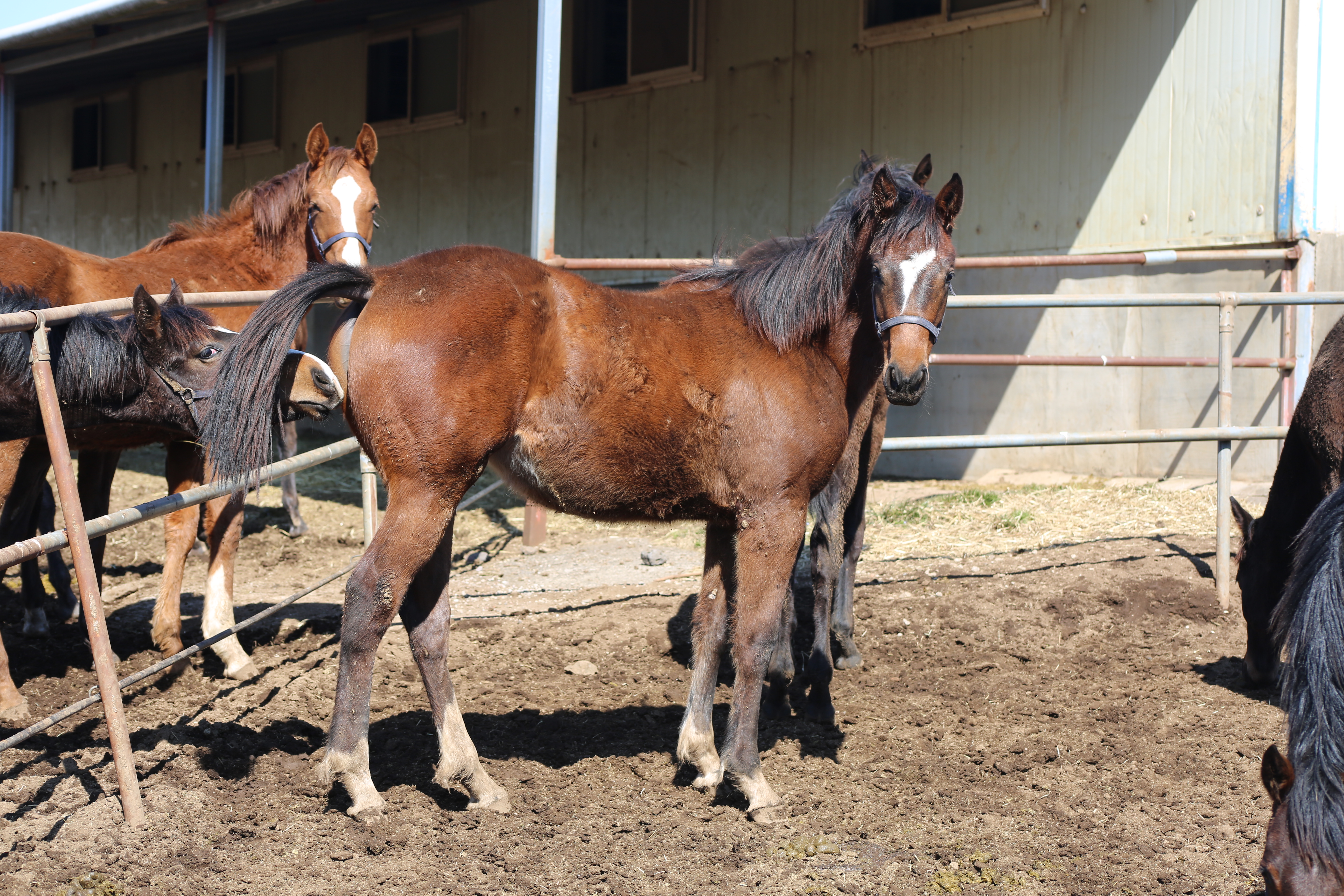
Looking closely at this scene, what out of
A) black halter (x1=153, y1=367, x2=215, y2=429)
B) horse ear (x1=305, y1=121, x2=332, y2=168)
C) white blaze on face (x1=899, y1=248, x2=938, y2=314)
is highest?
horse ear (x1=305, y1=121, x2=332, y2=168)

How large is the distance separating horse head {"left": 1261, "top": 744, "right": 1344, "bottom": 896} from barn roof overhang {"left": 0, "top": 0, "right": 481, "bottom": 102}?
878 centimetres

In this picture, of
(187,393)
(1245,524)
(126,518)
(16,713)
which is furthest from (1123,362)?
(16,713)

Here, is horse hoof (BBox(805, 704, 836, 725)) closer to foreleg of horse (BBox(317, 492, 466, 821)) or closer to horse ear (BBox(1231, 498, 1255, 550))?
foreleg of horse (BBox(317, 492, 466, 821))

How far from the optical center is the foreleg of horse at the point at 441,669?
3311mm

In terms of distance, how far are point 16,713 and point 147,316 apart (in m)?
1.71

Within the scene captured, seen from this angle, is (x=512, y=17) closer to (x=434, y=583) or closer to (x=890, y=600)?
(x=890, y=600)

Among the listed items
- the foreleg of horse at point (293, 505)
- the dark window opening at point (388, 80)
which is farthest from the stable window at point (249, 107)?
the foreleg of horse at point (293, 505)

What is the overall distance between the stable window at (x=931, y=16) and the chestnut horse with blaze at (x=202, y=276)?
17.7 ft

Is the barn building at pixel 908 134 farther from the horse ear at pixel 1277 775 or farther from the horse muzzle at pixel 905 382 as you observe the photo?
the horse ear at pixel 1277 775

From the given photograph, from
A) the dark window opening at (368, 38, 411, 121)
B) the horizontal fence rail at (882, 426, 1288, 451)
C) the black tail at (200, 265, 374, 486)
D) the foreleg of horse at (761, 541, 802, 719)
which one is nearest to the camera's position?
the black tail at (200, 265, 374, 486)

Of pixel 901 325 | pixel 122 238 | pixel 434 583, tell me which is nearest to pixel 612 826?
pixel 434 583

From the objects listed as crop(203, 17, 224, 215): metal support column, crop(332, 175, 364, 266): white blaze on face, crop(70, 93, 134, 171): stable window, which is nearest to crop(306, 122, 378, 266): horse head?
crop(332, 175, 364, 266): white blaze on face

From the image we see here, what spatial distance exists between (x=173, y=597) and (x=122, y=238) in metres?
12.7

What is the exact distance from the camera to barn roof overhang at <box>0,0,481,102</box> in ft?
29.9
